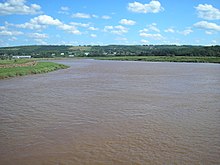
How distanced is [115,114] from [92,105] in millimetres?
2394

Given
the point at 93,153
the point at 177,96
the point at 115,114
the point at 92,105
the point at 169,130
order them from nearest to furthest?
the point at 93,153 < the point at 169,130 < the point at 115,114 < the point at 92,105 < the point at 177,96

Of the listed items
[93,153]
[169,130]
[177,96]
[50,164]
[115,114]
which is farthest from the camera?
[177,96]

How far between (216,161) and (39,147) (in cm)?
491

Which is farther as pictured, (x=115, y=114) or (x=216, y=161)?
(x=115, y=114)

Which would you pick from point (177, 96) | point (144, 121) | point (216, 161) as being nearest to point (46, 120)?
point (144, 121)

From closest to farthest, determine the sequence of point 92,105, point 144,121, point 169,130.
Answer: point 169,130 → point 144,121 → point 92,105

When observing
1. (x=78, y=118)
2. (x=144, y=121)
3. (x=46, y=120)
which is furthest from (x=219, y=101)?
(x=46, y=120)

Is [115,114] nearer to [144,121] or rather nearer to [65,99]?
[144,121]

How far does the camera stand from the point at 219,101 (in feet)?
52.0

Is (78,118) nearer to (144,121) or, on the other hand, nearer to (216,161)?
(144,121)

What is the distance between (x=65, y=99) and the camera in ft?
54.2

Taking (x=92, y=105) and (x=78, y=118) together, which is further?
(x=92, y=105)

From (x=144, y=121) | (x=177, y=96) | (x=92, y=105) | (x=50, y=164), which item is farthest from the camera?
(x=177, y=96)

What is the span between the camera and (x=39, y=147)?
27.4ft
